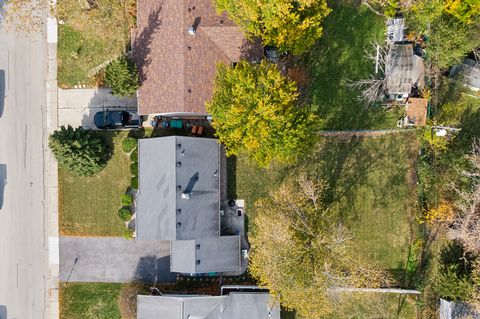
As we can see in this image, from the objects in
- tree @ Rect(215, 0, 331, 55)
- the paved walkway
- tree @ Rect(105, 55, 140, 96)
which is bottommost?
the paved walkway

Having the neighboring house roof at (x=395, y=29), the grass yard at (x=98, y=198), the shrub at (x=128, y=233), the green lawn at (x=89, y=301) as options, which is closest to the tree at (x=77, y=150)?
the grass yard at (x=98, y=198)

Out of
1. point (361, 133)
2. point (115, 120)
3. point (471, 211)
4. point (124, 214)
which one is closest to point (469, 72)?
point (361, 133)

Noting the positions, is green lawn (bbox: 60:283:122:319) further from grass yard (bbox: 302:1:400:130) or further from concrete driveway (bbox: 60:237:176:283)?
grass yard (bbox: 302:1:400:130)

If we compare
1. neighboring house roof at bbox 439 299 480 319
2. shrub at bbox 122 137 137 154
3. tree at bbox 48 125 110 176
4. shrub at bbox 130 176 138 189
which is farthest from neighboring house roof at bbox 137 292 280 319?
neighboring house roof at bbox 439 299 480 319

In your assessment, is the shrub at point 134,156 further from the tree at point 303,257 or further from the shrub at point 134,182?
the tree at point 303,257

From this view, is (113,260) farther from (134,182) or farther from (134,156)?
(134,156)

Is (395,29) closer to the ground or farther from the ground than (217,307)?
farther from the ground

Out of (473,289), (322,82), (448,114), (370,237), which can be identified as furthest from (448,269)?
(322,82)
